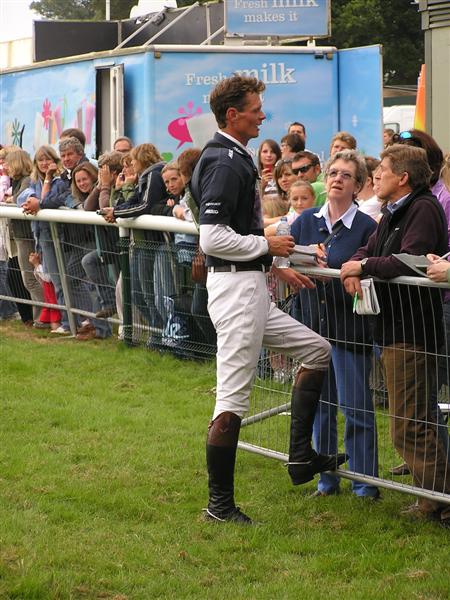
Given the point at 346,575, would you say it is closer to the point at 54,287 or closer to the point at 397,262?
the point at 397,262

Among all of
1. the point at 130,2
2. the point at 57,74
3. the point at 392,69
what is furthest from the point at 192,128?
the point at 130,2

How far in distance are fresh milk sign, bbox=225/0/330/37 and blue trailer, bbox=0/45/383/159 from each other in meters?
0.40

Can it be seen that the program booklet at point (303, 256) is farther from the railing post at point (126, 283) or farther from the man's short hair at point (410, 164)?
the railing post at point (126, 283)

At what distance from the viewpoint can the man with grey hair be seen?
6.04m

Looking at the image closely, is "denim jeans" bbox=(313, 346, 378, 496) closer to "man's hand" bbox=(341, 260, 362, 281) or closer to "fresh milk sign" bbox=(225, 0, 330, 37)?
"man's hand" bbox=(341, 260, 362, 281)

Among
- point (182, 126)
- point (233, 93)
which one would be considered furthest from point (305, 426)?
point (182, 126)

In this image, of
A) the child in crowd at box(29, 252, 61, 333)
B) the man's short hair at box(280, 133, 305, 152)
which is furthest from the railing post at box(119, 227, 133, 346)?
the man's short hair at box(280, 133, 305, 152)

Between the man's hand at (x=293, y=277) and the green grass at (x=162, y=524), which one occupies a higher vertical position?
the man's hand at (x=293, y=277)

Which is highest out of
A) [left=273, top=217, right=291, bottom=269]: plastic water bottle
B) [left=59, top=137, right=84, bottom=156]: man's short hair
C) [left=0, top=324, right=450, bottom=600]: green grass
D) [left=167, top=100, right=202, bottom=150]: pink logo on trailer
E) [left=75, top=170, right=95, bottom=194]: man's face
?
[left=167, top=100, right=202, bottom=150]: pink logo on trailer

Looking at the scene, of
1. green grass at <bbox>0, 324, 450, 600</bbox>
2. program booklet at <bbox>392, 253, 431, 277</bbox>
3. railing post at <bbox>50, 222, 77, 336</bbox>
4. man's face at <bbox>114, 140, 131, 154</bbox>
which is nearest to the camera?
green grass at <bbox>0, 324, 450, 600</bbox>

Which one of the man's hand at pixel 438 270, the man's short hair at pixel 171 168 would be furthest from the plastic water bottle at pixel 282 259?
the man's short hair at pixel 171 168

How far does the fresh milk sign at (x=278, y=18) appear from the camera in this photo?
1544 cm

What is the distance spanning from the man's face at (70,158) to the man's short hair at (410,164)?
6.82m

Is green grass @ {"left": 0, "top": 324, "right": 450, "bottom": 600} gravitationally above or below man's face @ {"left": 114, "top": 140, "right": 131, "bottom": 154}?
below
